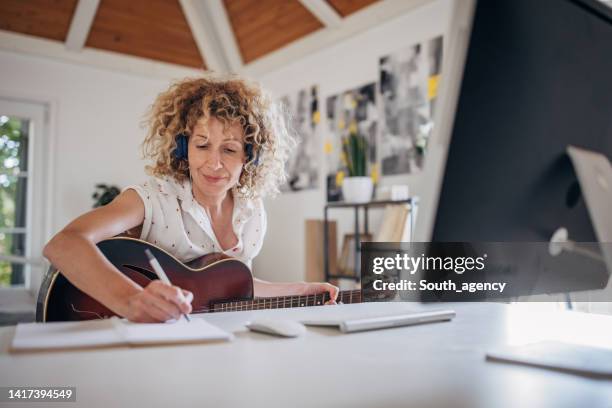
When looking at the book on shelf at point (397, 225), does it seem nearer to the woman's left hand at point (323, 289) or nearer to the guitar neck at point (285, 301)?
the woman's left hand at point (323, 289)

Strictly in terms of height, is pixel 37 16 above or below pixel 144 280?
above

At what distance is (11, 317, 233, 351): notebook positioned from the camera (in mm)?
694

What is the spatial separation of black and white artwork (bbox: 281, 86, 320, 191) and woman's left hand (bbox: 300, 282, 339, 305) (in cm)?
319

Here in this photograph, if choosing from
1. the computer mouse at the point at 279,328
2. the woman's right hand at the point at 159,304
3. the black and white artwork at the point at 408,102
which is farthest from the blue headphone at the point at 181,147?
the black and white artwork at the point at 408,102

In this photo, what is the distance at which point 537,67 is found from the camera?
22.9 inches

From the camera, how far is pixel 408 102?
3.93 meters

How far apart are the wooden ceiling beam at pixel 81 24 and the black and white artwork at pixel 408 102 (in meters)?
2.62

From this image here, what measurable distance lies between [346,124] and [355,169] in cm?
53

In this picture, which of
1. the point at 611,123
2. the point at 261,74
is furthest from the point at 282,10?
the point at 611,123

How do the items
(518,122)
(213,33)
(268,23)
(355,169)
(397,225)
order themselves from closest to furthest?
(518,122), (397,225), (355,169), (268,23), (213,33)

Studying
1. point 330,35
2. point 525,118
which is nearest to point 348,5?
point 330,35

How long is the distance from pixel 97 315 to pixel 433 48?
10.4ft

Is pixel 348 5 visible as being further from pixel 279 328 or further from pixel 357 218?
pixel 279 328

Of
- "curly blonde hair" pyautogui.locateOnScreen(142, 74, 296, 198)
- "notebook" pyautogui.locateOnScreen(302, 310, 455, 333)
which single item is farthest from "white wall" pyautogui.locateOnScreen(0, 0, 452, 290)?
"notebook" pyautogui.locateOnScreen(302, 310, 455, 333)
